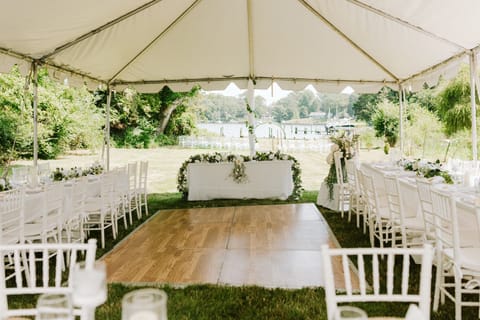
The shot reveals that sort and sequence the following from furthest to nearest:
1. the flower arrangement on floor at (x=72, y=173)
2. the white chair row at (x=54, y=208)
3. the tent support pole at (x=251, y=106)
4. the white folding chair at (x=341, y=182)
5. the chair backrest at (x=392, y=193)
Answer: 1. the tent support pole at (x=251, y=106)
2. the white folding chair at (x=341, y=182)
3. the flower arrangement on floor at (x=72, y=173)
4. the chair backrest at (x=392, y=193)
5. the white chair row at (x=54, y=208)

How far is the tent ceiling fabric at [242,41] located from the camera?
4945 mm

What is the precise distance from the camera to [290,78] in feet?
29.0

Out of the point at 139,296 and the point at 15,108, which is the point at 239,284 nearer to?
the point at 139,296

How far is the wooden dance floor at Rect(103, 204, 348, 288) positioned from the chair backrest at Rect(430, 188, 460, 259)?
48.9 inches

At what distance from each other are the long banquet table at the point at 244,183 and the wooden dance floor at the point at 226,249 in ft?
3.80

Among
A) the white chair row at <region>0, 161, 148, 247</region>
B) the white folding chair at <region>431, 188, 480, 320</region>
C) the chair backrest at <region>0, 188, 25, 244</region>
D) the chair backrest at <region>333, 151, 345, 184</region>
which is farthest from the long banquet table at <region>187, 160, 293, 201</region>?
the white folding chair at <region>431, 188, 480, 320</region>

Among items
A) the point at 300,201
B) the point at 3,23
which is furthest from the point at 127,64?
the point at 300,201

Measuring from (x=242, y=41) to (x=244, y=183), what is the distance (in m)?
2.84

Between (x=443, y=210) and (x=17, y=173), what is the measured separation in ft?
19.2

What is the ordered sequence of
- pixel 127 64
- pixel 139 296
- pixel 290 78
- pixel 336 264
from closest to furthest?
1. pixel 139 296
2. pixel 336 264
3. pixel 127 64
4. pixel 290 78

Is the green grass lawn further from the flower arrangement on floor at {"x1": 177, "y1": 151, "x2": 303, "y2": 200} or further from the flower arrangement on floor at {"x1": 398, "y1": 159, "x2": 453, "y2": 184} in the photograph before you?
the flower arrangement on floor at {"x1": 177, "y1": 151, "x2": 303, "y2": 200}

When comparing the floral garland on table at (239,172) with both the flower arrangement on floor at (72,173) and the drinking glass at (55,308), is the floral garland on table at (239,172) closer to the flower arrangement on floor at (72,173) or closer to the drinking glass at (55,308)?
the flower arrangement on floor at (72,173)

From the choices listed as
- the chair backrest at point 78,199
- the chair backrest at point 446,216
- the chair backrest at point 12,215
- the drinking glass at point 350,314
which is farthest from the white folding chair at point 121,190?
the drinking glass at point 350,314

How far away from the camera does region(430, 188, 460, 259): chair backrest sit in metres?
2.84
